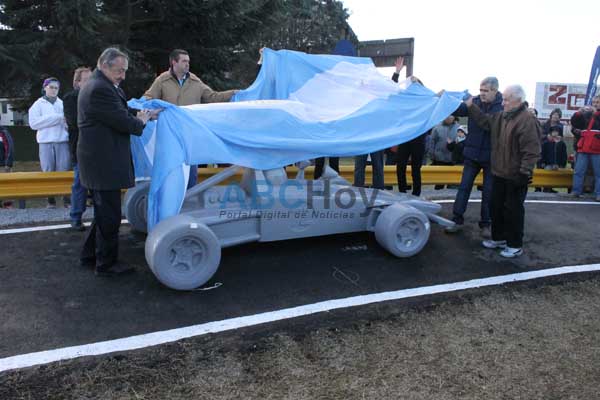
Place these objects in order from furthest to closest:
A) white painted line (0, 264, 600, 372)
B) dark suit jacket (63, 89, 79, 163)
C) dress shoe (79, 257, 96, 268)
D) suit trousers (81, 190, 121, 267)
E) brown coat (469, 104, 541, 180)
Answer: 1. dark suit jacket (63, 89, 79, 163)
2. brown coat (469, 104, 541, 180)
3. dress shoe (79, 257, 96, 268)
4. suit trousers (81, 190, 121, 267)
5. white painted line (0, 264, 600, 372)

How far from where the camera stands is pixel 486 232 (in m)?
5.98

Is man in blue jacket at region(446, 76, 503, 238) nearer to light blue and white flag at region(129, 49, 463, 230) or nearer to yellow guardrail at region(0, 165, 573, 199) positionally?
light blue and white flag at region(129, 49, 463, 230)

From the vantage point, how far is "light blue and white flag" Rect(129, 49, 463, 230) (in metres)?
4.07

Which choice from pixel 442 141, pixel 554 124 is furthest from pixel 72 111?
pixel 554 124

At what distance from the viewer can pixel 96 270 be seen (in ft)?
14.2

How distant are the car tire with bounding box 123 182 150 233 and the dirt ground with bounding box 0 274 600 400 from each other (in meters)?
2.43

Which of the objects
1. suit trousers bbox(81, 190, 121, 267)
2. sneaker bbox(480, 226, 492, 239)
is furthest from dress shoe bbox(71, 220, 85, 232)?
sneaker bbox(480, 226, 492, 239)

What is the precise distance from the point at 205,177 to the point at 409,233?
361cm

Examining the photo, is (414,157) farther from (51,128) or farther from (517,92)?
(51,128)

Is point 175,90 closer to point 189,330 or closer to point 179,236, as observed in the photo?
point 179,236

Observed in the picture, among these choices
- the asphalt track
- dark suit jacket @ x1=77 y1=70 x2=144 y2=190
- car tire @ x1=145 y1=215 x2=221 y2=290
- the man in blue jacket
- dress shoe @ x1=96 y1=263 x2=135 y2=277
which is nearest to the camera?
the asphalt track

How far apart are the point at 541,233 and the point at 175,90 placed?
493 cm

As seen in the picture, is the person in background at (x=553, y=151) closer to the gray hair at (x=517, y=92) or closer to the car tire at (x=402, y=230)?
the gray hair at (x=517, y=92)

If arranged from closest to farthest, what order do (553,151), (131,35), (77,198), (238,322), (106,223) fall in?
1. (238,322)
2. (106,223)
3. (77,198)
4. (553,151)
5. (131,35)
